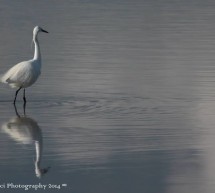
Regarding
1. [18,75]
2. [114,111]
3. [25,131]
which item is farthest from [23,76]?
[25,131]

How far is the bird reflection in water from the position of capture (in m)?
13.5

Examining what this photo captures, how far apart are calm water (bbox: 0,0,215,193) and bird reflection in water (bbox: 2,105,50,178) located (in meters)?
0.01

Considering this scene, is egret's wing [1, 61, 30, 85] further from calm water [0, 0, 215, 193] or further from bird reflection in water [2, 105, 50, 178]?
bird reflection in water [2, 105, 50, 178]

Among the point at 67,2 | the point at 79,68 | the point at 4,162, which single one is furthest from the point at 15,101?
the point at 67,2

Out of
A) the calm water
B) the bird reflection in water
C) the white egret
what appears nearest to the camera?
the calm water

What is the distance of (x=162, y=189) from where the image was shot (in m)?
11.2

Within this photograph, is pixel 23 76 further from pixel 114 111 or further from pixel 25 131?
pixel 25 131

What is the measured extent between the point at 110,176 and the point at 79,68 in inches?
373

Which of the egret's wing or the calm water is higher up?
the egret's wing

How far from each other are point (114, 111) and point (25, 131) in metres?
2.14

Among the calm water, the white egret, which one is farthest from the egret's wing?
the calm water

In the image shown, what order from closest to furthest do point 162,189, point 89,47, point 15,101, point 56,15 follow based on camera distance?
point 162,189
point 15,101
point 89,47
point 56,15

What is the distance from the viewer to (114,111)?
16438 millimetres

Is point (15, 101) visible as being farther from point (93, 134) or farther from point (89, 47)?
point (89, 47)
